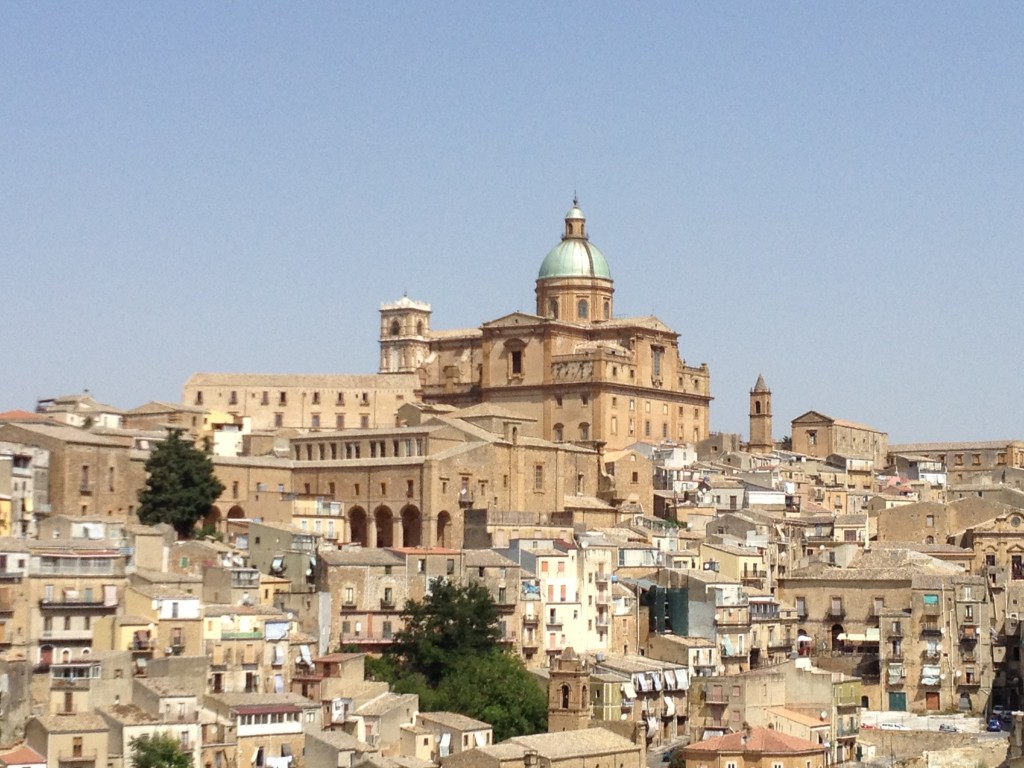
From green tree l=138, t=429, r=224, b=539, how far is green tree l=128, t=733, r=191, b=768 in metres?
20.4

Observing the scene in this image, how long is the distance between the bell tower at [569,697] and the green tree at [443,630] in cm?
278

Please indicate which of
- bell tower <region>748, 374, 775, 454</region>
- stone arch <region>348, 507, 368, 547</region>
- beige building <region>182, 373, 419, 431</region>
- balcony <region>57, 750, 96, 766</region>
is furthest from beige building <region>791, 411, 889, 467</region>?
balcony <region>57, 750, 96, 766</region>

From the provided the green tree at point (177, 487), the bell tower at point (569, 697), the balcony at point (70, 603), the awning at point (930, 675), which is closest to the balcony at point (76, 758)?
the balcony at point (70, 603)

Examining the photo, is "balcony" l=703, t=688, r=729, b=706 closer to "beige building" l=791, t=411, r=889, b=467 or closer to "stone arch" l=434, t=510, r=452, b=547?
"stone arch" l=434, t=510, r=452, b=547

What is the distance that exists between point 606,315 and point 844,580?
1356 inches

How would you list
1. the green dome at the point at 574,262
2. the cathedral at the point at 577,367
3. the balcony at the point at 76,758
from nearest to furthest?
the balcony at the point at 76,758 → the cathedral at the point at 577,367 → the green dome at the point at 574,262

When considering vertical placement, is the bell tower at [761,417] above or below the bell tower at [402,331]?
below

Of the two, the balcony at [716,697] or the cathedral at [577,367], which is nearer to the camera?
the balcony at [716,697]

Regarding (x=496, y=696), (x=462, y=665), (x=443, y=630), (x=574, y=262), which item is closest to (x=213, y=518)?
(x=443, y=630)

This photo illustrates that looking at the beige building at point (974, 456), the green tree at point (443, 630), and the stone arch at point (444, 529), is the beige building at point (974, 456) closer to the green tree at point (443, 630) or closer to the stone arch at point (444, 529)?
the stone arch at point (444, 529)

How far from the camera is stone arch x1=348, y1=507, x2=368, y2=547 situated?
75875 millimetres

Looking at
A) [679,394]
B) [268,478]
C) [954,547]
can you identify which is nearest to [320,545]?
[268,478]

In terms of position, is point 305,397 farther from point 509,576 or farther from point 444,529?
point 509,576

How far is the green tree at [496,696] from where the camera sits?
188 ft
